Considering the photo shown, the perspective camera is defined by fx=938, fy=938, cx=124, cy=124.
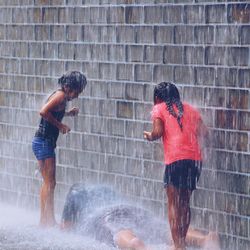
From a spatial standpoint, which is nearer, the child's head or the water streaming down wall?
Answer: the child's head

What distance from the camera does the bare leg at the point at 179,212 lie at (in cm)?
839

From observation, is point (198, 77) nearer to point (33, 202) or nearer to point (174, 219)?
point (174, 219)

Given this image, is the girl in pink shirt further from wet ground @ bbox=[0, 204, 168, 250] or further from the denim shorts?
the denim shorts

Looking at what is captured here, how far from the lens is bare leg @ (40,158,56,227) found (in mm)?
9711

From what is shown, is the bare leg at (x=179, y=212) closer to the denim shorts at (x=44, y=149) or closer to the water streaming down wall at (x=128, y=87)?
the water streaming down wall at (x=128, y=87)

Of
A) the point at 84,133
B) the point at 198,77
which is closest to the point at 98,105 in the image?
the point at 84,133

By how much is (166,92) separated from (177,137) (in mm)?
434

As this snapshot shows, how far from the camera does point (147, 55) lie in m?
9.45

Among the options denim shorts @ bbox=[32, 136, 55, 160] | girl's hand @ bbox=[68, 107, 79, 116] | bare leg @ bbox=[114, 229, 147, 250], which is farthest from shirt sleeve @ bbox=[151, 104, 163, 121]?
denim shorts @ bbox=[32, 136, 55, 160]

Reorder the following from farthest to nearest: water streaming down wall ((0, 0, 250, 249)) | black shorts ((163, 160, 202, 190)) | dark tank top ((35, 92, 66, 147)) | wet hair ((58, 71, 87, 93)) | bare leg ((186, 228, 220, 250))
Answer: dark tank top ((35, 92, 66, 147)), wet hair ((58, 71, 87, 93)), water streaming down wall ((0, 0, 250, 249)), bare leg ((186, 228, 220, 250)), black shorts ((163, 160, 202, 190))

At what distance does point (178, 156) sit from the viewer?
27.5ft

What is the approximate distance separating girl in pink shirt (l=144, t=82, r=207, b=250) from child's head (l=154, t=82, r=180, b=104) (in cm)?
1

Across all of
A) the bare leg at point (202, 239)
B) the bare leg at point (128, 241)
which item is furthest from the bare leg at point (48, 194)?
the bare leg at point (202, 239)

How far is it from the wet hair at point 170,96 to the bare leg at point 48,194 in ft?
5.46
